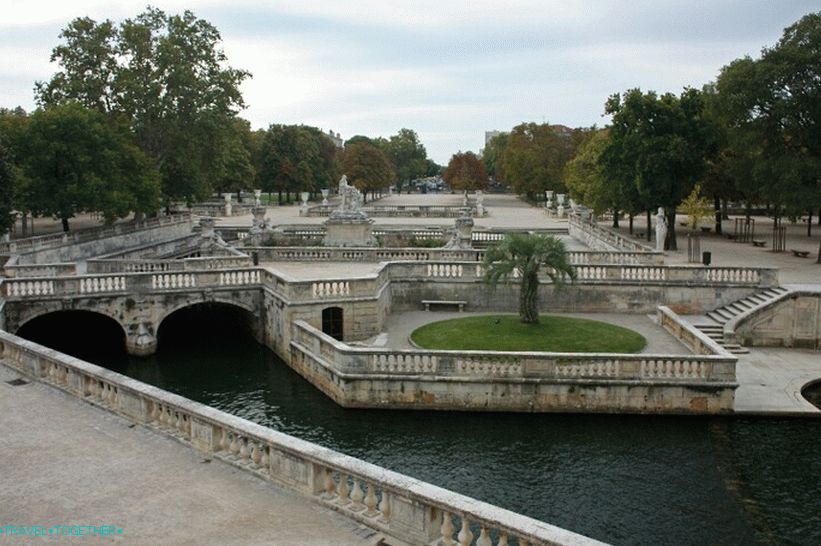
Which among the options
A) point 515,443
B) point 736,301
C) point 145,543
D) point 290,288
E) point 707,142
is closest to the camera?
point 145,543

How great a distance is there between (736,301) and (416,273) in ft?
40.2

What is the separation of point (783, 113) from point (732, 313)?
15.3 meters

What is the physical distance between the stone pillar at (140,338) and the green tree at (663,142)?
1116 inches

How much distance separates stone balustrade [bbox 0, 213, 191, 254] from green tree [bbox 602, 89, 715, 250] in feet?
104

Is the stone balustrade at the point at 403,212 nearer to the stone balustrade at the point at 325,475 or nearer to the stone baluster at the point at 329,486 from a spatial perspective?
the stone balustrade at the point at 325,475

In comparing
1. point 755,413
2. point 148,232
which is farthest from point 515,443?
point 148,232

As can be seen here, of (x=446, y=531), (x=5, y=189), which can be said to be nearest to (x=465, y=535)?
(x=446, y=531)

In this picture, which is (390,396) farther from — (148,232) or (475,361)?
(148,232)

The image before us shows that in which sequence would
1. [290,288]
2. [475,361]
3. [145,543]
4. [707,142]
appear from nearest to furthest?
[145,543], [475,361], [290,288], [707,142]

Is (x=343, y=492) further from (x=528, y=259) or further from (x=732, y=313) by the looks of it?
(x=732, y=313)

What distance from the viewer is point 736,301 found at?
95.0 feet

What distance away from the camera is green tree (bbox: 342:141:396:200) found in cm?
10850

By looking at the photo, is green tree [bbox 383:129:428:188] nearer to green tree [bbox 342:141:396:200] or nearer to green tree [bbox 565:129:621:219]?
green tree [bbox 342:141:396:200]

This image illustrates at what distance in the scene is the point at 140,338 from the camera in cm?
2775
